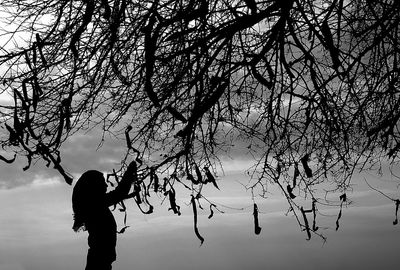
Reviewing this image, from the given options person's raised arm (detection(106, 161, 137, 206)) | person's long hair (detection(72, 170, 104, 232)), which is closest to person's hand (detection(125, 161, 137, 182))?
person's raised arm (detection(106, 161, 137, 206))

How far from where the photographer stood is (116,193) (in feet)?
19.3

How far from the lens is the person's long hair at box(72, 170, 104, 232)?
672cm

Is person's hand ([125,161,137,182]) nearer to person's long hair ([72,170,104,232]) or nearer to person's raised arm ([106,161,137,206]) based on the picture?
person's raised arm ([106,161,137,206])

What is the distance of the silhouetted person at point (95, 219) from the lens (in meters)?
6.66

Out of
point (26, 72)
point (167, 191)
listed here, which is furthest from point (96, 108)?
point (167, 191)

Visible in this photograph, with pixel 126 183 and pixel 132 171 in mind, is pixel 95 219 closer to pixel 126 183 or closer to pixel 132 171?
pixel 126 183

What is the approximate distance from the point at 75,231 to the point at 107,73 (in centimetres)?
248

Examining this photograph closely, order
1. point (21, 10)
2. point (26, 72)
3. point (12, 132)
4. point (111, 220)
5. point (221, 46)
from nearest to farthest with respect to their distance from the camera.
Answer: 1. point (12, 132)
2. point (221, 46)
3. point (26, 72)
4. point (21, 10)
5. point (111, 220)

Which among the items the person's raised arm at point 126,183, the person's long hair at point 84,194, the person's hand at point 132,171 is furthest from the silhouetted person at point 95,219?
the person's hand at point 132,171

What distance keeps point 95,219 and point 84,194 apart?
0.38m

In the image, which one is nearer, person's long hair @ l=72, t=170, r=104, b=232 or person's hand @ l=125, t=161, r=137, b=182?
person's hand @ l=125, t=161, r=137, b=182

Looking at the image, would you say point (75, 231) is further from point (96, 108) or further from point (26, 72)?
point (26, 72)

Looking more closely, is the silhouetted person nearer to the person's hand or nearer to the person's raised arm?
the person's raised arm

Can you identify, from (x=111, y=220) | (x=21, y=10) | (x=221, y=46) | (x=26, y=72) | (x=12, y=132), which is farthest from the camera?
(x=111, y=220)
